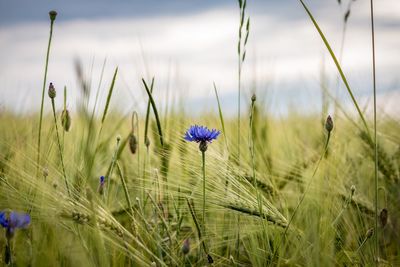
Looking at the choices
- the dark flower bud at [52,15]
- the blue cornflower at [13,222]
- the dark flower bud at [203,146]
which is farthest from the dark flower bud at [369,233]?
the dark flower bud at [52,15]

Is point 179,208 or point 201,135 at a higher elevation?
point 201,135

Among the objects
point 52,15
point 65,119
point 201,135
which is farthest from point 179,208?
point 52,15

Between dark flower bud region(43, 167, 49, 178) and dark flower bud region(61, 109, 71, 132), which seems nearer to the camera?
dark flower bud region(43, 167, 49, 178)

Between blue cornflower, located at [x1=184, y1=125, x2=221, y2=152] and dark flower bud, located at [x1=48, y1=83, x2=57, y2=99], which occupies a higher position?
dark flower bud, located at [x1=48, y1=83, x2=57, y2=99]

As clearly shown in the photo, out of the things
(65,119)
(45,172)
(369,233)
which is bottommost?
(369,233)

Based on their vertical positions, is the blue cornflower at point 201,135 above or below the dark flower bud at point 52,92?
below

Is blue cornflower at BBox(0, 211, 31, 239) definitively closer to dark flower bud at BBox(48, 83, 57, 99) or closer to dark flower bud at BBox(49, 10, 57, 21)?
dark flower bud at BBox(48, 83, 57, 99)

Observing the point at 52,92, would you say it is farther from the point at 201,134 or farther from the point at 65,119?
the point at 201,134

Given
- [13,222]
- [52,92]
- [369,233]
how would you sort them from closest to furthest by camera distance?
[13,222], [369,233], [52,92]

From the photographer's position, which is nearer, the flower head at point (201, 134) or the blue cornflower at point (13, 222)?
the blue cornflower at point (13, 222)

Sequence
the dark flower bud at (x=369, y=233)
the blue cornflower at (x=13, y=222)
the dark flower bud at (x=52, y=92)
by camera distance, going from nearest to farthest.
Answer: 1. the blue cornflower at (x=13, y=222)
2. the dark flower bud at (x=369, y=233)
3. the dark flower bud at (x=52, y=92)

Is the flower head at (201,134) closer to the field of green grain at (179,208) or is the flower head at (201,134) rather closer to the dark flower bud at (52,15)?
the field of green grain at (179,208)

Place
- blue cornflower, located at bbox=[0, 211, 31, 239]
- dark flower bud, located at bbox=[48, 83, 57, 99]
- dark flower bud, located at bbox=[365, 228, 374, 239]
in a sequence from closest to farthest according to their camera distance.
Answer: blue cornflower, located at bbox=[0, 211, 31, 239]
dark flower bud, located at bbox=[365, 228, 374, 239]
dark flower bud, located at bbox=[48, 83, 57, 99]

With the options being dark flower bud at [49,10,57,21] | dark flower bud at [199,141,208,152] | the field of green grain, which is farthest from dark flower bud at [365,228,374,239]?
dark flower bud at [49,10,57,21]
